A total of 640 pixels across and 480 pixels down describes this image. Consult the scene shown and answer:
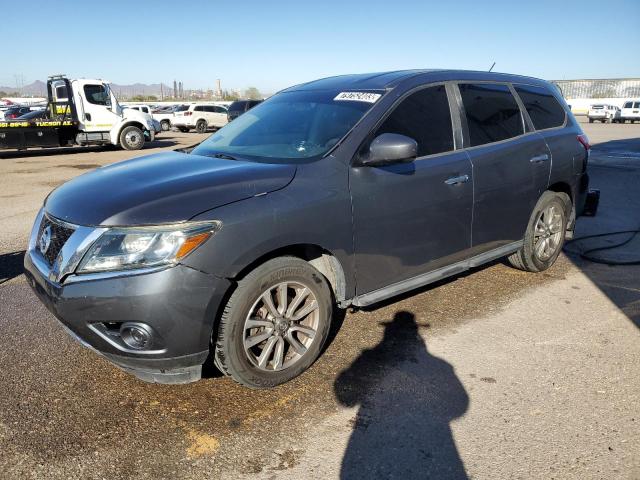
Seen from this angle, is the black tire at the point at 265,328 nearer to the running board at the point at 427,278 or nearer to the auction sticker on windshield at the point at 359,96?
the running board at the point at 427,278

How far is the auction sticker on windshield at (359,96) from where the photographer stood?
11.5 ft

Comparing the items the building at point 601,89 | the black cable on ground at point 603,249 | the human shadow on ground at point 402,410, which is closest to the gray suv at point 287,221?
the human shadow on ground at point 402,410

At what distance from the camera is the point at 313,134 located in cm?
352

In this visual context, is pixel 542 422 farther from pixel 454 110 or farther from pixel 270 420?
pixel 454 110

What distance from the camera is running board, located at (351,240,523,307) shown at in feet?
11.1

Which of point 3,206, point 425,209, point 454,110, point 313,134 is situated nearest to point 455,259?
point 425,209

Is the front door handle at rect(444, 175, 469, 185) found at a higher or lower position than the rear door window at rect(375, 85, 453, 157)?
lower

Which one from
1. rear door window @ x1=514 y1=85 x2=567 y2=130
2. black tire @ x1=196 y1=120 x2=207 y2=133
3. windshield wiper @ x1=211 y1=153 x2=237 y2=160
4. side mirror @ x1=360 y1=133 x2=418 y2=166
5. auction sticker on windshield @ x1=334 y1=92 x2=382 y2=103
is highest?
auction sticker on windshield @ x1=334 y1=92 x2=382 y2=103

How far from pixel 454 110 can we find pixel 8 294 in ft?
13.2

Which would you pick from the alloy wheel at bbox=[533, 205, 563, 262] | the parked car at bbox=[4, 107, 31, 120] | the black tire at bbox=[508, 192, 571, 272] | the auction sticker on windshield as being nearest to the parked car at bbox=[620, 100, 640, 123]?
the parked car at bbox=[4, 107, 31, 120]

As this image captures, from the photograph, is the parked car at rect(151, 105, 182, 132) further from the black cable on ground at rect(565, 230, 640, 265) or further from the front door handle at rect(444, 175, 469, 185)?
the front door handle at rect(444, 175, 469, 185)

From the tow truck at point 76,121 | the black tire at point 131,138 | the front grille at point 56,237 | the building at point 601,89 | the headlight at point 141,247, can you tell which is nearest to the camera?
the headlight at point 141,247

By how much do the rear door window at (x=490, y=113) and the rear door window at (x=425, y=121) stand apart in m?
0.26

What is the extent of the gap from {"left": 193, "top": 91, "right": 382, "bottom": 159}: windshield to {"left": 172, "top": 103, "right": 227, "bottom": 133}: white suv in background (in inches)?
1075
